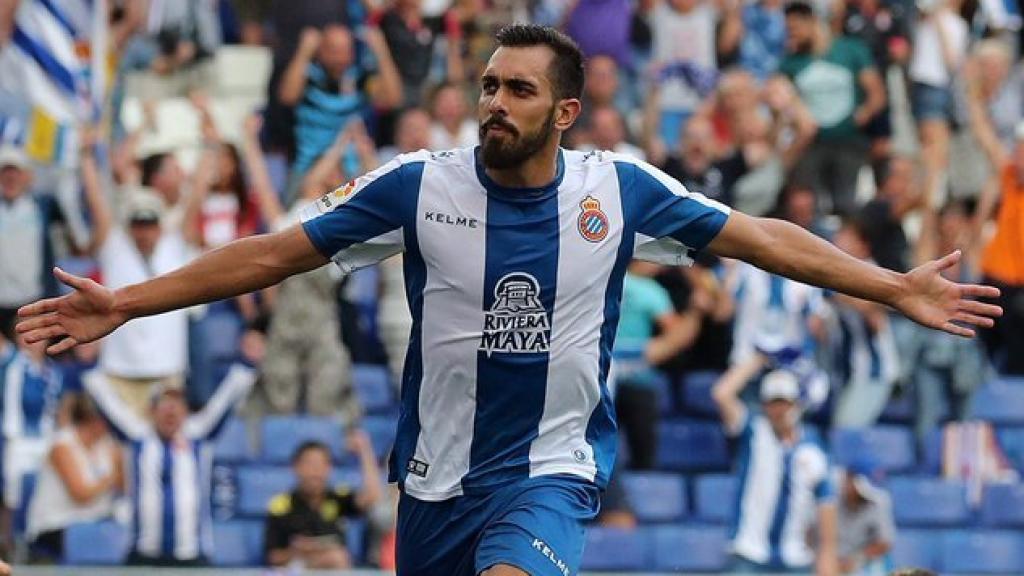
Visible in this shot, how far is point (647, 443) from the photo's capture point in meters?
14.0

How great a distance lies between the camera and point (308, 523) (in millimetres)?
12148

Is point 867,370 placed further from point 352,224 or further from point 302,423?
point 352,224

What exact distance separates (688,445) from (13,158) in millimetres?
4447

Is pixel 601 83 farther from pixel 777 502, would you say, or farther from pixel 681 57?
pixel 777 502

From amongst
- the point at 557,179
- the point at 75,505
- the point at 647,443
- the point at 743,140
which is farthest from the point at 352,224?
the point at 743,140

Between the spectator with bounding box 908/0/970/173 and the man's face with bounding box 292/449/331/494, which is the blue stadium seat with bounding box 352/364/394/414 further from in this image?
the spectator with bounding box 908/0/970/173

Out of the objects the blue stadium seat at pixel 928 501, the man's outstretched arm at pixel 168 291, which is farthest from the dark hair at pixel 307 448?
the man's outstretched arm at pixel 168 291

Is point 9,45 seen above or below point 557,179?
above

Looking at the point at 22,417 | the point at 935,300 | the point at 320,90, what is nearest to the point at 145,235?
the point at 22,417

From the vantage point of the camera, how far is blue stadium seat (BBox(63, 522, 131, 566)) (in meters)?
12.7

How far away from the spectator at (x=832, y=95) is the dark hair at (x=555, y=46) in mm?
8327

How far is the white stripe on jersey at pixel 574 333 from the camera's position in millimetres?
7086

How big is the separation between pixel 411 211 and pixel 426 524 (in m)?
0.98

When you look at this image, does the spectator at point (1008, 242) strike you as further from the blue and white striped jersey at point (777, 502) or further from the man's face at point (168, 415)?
the man's face at point (168, 415)
